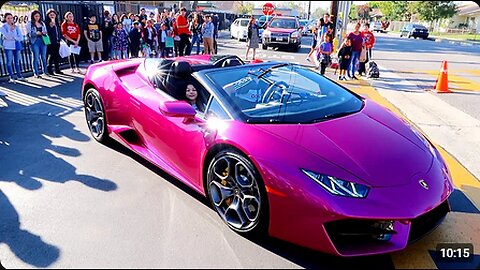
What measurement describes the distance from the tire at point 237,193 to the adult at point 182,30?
10013mm

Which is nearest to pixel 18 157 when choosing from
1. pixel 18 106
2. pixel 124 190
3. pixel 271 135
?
pixel 124 190

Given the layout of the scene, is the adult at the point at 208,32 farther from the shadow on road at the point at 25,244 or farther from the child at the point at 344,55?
the shadow on road at the point at 25,244

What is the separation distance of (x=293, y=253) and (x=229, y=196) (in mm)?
666

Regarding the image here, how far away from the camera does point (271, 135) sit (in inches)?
106

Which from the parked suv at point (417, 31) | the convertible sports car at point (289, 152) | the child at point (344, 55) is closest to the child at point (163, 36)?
the child at point (344, 55)

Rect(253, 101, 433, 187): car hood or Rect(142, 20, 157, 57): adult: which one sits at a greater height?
Rect(142, 20, 157, 57): adult

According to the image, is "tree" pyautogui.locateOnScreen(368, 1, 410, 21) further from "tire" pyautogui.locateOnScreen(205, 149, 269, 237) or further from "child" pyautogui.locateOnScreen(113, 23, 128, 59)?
"tire" pyautogui.locateOnScreen(205, 149, 269, 237)

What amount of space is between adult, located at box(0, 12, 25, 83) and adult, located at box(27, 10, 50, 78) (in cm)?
32

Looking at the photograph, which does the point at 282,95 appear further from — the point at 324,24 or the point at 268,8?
the point at 268,8

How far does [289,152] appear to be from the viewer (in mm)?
2541

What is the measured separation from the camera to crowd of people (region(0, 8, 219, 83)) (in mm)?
8438

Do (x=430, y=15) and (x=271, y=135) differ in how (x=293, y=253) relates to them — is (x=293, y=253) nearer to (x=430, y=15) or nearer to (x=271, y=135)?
(x=271, y=135)

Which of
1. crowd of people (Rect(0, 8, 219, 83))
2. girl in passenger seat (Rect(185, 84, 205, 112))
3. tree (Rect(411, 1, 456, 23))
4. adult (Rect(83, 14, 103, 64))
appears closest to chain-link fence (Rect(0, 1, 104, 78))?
crowd of people (Rect(0, 8, 219, 83))

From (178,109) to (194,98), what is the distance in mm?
328
